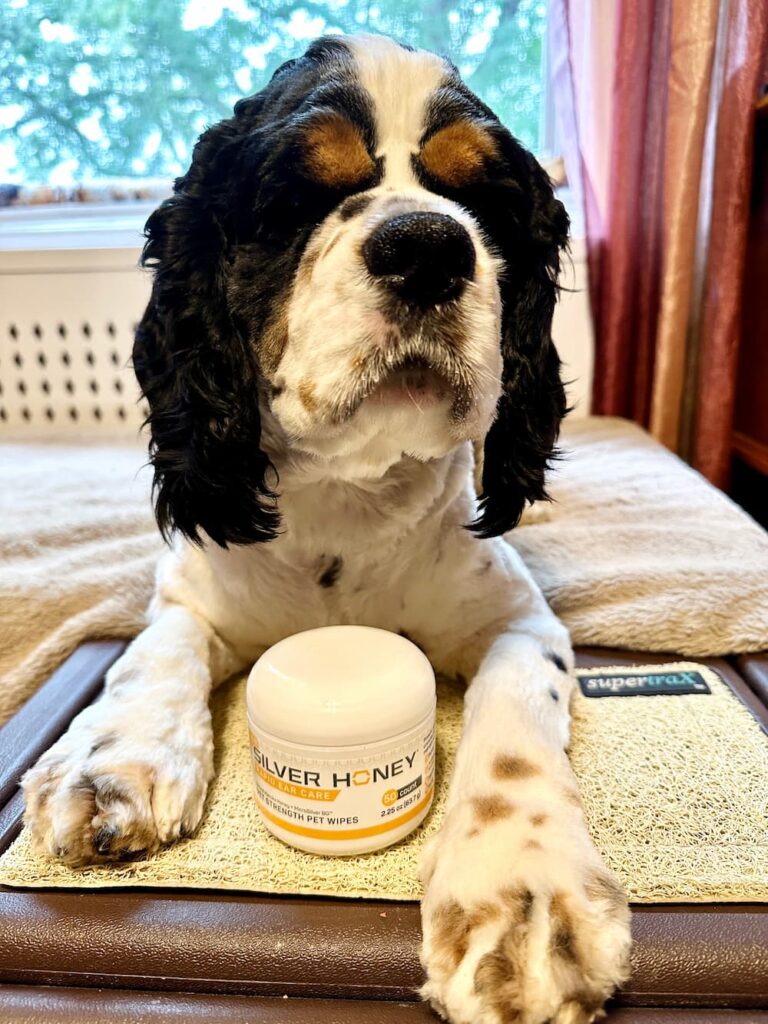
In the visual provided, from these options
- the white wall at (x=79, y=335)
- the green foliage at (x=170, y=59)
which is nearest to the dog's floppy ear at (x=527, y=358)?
the white wall at (x=79, y=335)

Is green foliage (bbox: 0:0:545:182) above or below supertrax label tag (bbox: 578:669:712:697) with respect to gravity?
above

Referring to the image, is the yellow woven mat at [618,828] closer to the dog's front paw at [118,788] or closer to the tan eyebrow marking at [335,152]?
the dog's front paw at [118,788]

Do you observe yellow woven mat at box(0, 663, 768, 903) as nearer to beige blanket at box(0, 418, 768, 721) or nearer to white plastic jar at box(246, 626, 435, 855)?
white plastic jar at box(246, 626, 435, 855)

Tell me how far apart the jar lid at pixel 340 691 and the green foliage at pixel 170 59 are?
2576 millimetres

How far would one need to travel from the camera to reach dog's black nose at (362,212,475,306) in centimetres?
79

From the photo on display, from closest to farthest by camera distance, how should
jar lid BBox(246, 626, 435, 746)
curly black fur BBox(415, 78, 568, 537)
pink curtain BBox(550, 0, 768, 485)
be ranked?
jar lid BBox(246, 626, 435, 746), curly black fur BBox(415, 78, 568, 537), pink curtain BBox(550, 0, 768, 485)

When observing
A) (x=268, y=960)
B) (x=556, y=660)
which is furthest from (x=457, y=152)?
(x=268, y=960)

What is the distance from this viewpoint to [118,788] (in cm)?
83

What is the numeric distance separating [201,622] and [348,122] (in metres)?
0.70

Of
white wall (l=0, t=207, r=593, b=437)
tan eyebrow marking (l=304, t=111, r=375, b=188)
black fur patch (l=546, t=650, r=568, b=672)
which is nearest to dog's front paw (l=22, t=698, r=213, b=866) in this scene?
black fur patch (l=546, t=650, r=568, b=672)

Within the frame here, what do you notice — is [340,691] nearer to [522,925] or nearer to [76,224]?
[522,925]

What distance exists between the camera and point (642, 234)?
2506 mm

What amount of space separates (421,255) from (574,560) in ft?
2.94

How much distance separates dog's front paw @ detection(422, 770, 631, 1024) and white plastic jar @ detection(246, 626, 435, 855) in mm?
82
